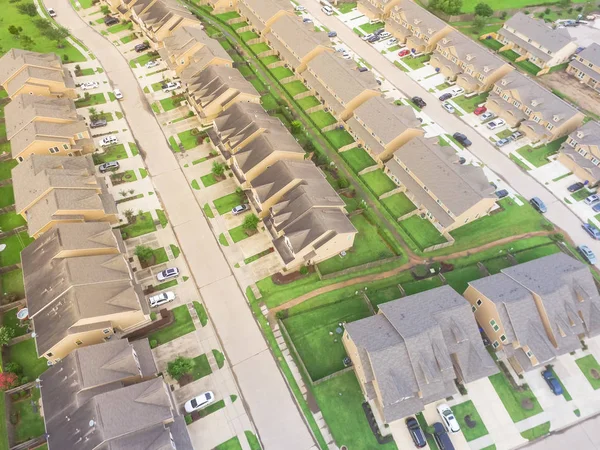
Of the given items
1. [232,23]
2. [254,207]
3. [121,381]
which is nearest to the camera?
[121,381]

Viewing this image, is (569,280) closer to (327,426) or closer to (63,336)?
(327,426)

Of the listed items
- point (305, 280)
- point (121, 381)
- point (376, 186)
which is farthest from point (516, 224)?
point (121, 381)

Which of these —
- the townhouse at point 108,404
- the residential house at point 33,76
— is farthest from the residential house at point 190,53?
the townhouse at point 108,404

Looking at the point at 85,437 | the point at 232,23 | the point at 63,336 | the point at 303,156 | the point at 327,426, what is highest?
the point at 232,23

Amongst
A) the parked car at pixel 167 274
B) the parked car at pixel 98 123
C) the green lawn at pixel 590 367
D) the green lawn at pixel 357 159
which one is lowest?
the green lawn at pixel 590 367

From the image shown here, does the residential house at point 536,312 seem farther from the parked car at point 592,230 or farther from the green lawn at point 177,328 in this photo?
the green lawn at point 177,328
